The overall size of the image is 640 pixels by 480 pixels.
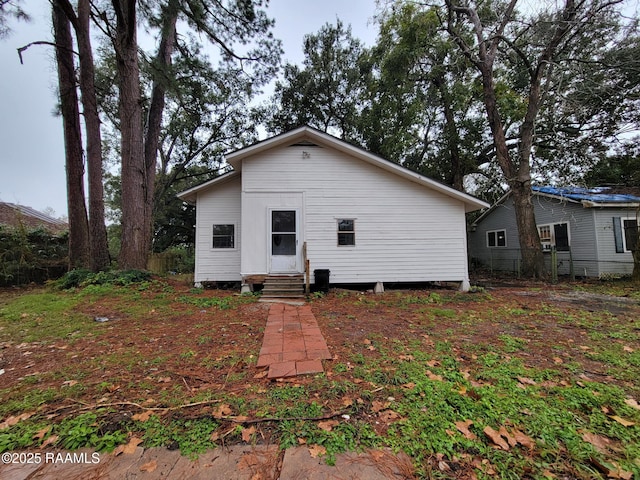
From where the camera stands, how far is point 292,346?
11.9 ft

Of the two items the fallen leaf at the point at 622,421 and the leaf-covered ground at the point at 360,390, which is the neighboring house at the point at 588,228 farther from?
the fallen leaf at the point at 622,421

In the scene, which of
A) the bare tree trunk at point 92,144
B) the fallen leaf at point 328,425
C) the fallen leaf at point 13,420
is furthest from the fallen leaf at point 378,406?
the bare tree trunk at point 92,144

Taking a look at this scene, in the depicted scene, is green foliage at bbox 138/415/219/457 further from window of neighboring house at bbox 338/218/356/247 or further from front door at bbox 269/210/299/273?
window of neighboring house at bbox 338/218/356/247

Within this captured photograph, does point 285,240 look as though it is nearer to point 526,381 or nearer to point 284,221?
point 284,221

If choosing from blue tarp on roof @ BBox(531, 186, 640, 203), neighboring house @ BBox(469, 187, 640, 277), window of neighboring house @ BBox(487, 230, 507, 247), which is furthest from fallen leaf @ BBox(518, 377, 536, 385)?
window of neighboring house @ BBox(487, 230, 507, 247)

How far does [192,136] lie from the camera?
1873cm

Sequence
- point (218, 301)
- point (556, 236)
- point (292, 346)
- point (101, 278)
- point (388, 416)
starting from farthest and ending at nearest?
point (556, 236)
point (101, 278)
point (218, 301)
point (292, 346)
point (388, 416)

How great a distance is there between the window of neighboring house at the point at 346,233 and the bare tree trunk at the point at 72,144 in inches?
336

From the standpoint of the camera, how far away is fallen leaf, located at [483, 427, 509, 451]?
1.78 m

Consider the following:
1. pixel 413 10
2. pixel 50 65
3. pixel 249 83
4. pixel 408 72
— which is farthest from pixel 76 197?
pixel 413 10

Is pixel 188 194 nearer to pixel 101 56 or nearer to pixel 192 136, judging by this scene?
pixel 101 56

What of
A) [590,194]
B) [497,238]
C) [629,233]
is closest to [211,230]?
[497,238]

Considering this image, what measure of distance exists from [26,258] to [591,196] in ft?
73.0

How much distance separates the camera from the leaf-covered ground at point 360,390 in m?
1.81
